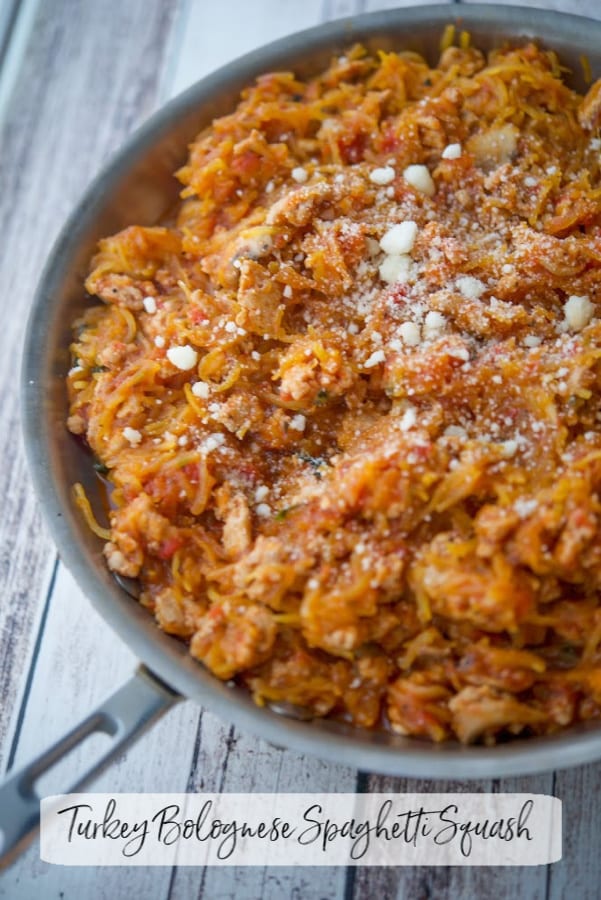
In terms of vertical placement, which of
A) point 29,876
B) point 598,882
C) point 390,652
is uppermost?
point 390,652

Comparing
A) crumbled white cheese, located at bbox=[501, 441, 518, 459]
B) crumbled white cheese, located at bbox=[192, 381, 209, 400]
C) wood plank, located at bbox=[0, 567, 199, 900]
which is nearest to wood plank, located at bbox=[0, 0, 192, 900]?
wood plank, located at bbox=[0, 567, 199, 900]

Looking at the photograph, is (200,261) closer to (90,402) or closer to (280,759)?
(90,402)

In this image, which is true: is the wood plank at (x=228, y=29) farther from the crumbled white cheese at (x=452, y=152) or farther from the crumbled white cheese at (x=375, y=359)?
the crumbled white cheese at (x=375, y=359)

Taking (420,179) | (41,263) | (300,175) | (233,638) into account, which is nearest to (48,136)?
(41,263)

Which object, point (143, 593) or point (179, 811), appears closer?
point (143, 593)

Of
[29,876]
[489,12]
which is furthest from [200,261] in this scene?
[29,876]

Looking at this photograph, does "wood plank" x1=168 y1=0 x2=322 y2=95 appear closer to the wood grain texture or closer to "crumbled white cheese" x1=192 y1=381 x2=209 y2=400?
the wood grain texture
